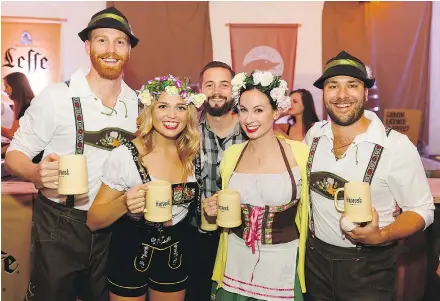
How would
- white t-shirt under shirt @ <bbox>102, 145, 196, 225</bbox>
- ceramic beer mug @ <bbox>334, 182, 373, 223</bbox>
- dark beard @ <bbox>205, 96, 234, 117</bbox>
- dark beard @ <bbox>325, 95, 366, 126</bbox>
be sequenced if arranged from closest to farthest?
1. ceramic beer mug @ <bbox>334, 182, 373, 223</bbox>
2. white t-shirt under shirt @ <bbox>102, 145, 196, 225</bbox>
3. dark beard @ <bbox>325, 95, 366, 126</bbox>
4. dark beard @ <bbox>205, 96, 234, 117</bbox>

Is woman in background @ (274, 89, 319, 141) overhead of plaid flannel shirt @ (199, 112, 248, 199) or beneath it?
overhead

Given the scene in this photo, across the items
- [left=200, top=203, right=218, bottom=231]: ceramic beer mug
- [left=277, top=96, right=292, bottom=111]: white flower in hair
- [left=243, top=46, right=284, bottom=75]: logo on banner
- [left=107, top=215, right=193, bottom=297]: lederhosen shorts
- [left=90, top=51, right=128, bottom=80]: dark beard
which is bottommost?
[left=107, top=215, right=193, bottom=297]: lederhosen shorts

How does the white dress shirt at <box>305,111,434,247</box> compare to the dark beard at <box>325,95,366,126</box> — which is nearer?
the white dress shirt at <box>305,111,434,247</box>

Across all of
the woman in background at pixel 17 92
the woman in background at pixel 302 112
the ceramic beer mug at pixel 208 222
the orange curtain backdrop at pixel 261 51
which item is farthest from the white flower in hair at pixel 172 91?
the orange curtain backdrop at pixel 261 51

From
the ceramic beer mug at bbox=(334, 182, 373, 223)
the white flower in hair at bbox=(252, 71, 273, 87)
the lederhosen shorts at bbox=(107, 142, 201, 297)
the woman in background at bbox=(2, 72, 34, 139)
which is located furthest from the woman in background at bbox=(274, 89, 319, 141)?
the ceramic beer mug at bbox=(334, 182, 373, 223)

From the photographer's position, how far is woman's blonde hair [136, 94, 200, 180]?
99.1 inches

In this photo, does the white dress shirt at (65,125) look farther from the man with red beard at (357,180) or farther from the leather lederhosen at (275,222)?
the man with red beard at (357,180)

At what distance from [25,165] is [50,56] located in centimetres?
414

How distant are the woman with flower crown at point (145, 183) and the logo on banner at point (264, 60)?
4.11 meters

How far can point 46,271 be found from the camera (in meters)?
2.59

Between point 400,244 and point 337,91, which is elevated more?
point 337,91

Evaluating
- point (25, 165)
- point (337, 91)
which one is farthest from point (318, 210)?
point (25, 165)

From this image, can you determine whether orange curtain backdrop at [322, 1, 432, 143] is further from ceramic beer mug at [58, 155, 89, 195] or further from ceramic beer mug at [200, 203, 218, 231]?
ceramic beer mug at [58, 155, 89, 195]

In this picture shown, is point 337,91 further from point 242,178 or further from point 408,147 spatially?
point 242,178
